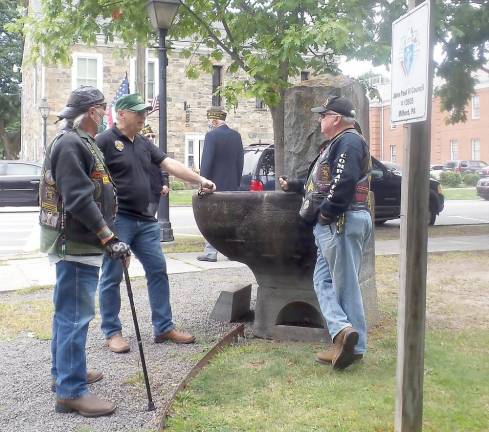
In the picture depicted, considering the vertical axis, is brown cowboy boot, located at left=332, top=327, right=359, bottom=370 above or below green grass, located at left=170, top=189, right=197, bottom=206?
above

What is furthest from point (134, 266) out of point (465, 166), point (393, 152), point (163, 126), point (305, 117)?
point (393, 152)

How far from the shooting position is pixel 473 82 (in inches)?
620

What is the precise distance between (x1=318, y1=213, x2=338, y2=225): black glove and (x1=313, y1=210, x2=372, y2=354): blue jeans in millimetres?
55

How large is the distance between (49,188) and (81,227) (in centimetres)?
28

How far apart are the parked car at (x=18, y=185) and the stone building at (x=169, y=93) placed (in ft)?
22.7

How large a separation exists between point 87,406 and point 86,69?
1106 inches

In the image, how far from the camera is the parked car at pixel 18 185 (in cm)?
2259

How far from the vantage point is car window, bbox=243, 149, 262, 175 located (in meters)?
13.3

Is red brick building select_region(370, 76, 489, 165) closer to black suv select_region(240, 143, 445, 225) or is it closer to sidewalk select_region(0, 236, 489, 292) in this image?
black suv select_region(240, 143, 445, 225)

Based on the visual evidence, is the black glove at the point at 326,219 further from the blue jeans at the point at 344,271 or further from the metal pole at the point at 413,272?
the metal pole at the point at 413,272

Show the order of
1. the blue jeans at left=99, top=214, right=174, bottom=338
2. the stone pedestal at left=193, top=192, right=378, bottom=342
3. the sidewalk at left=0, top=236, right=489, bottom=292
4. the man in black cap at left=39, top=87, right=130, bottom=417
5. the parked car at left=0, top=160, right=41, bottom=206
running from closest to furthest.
A: the man in black cap at left=39, top=87, right=130, bottom=417
the stone pedestal at left=193, top=192, right=378, bottom=342
the blue jeans at left=99, top=214, right=174, bottom=338
the sidewalk at left=0, top=236, right=489, bottom=292
the parked car at left=0, top=160, right=41, bottom=206

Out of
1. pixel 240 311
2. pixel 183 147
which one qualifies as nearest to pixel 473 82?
pixel 240 311

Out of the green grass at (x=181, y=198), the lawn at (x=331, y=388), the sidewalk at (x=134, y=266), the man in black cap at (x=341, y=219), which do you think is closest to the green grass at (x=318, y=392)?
the lawn at (x=331, y=388)

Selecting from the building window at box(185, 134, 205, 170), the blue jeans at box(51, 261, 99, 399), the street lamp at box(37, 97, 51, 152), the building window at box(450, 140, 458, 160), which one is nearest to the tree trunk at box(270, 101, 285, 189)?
the blue jeans at box(51, 261, 99, 399)
